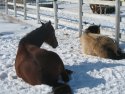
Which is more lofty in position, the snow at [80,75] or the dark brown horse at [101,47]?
the dark brown horse at [101,47]

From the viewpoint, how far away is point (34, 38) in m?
7.44

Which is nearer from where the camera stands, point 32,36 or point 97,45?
point 32,36

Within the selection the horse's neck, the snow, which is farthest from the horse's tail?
the horse's neck

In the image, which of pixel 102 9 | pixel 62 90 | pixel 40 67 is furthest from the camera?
pixel 102 9

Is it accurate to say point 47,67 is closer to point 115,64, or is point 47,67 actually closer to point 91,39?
point 115,64

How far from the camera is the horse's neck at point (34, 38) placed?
281 inches

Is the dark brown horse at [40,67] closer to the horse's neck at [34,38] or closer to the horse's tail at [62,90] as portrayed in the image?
the horse's tail at [62,90]

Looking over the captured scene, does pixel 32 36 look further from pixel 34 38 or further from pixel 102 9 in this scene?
pixel 102 9

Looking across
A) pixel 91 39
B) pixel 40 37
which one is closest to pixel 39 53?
pixel 40 37

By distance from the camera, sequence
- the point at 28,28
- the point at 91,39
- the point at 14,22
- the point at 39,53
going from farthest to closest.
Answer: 1. the point at 14,22
2. the point at 28,28
3. the point at 91,39
4. the point at 39,53

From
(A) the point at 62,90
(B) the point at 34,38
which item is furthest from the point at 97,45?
(A) the point at 62,90

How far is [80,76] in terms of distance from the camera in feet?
21.8

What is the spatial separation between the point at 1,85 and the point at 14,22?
11.3 metres

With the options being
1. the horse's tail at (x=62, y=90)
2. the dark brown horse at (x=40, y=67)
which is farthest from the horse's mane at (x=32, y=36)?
the horse's tail at (x=62, y=90)
